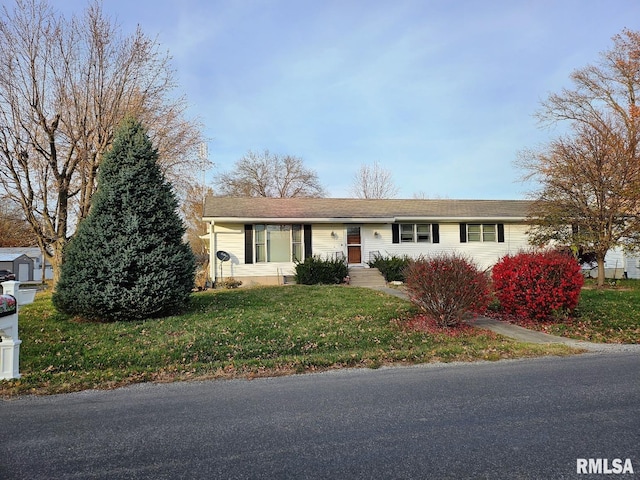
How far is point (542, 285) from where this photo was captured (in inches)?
387

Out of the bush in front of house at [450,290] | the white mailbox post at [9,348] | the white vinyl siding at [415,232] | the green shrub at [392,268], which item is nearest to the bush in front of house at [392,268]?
the green shrub at [392,268]

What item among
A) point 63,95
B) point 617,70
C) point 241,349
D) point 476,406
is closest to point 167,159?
point 63,95

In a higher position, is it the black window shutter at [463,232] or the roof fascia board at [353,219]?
the roof fascia board at [353,219]

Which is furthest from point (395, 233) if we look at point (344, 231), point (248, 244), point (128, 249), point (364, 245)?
point (128, 249)

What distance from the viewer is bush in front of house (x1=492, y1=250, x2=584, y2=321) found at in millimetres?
9742

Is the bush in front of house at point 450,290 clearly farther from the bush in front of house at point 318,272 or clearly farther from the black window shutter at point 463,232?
the black window shutter at point 463,232

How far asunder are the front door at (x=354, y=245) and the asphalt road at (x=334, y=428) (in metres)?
13.4

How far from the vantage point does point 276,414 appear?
4.03 m

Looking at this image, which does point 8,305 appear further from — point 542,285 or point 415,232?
point 415,232

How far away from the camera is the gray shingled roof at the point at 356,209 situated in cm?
1786

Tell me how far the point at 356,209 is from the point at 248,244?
5.60 metres

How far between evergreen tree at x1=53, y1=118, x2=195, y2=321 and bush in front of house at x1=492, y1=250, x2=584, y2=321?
8001 mm

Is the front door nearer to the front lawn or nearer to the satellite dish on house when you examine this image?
the satellite dish on house

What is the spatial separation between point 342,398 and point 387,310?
6.09 meters
